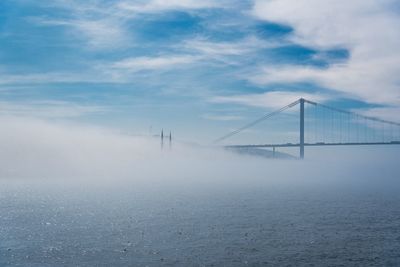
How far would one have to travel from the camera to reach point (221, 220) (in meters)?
55.5

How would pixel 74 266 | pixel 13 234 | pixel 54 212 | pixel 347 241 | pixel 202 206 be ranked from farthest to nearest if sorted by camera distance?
pixel 202 206
pixel 54 212
pixel 13 234
pixel 347 241
pixel 74 266

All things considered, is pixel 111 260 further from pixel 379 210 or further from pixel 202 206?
pixel 379 210

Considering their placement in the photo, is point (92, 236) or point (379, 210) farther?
point (379, 210)

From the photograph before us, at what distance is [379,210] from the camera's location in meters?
66.8

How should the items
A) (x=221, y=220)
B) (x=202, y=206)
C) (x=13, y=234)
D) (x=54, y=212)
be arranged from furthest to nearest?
(x=202, y=206) < (x=54, y=212) < (x=221, y=220) < (x=13, y=234)

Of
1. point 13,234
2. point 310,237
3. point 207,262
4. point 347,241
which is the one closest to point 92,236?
point 13,234

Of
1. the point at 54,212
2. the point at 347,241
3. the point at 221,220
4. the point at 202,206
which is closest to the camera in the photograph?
the point at 347,241

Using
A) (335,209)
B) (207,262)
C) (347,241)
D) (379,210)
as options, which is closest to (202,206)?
(335,209)

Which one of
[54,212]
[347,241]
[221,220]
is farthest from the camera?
[54,212]

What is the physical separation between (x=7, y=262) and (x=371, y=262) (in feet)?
95.9

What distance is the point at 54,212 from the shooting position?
66.2 meters

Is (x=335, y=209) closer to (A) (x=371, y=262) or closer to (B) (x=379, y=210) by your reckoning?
(B) (x=379, y=210)

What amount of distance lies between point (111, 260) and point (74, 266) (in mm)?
3103

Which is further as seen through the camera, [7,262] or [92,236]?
[92,236]
